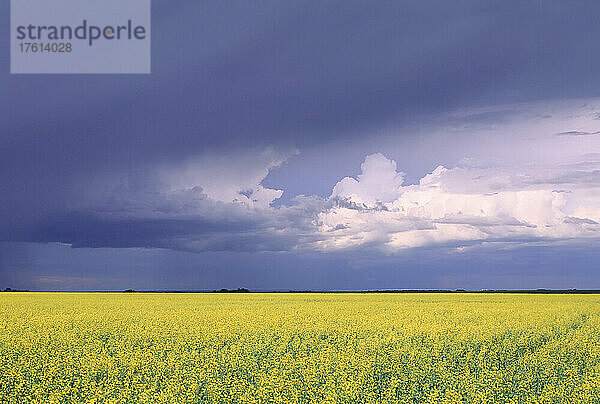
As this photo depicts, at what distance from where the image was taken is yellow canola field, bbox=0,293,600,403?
10688 millimetres

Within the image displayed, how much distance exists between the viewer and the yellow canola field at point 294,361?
10.7 meters

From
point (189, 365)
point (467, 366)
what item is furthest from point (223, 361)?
point (467, 366)

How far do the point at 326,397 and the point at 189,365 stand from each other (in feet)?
13.8

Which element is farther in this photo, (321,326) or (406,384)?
(321,326)

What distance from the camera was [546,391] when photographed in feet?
35.0

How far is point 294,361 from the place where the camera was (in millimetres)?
12812

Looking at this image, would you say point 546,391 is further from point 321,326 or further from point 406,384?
point 321,326

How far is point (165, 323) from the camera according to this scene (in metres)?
19.7

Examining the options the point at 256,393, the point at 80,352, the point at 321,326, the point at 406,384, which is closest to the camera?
the point at 256,393

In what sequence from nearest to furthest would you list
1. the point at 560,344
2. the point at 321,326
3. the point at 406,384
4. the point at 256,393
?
1. the point at 256,393
2. the point at 406,384
3. the point at 560,344
4. the point at 321,326

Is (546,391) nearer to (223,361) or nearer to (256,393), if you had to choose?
(256,393)

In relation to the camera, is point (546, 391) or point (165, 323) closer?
point (546, 391)

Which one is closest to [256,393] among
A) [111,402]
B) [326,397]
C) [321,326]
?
[326,397]

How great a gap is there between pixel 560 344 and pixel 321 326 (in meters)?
6.93
